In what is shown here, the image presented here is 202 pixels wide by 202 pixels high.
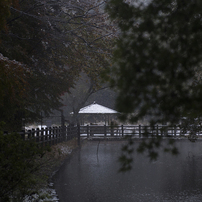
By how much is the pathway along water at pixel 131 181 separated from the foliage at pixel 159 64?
214 inches

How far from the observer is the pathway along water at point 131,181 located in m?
8.63

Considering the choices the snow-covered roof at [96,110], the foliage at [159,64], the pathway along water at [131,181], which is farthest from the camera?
the snow-covered roof at [96,110]

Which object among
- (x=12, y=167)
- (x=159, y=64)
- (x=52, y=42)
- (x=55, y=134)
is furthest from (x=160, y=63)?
(x=55, y=134)

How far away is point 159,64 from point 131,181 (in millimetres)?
8078

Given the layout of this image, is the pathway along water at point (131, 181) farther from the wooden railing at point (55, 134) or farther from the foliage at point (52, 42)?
the foliage at point (52, 42)

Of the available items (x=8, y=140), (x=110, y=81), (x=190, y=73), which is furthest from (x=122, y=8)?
(x=8, y=140)

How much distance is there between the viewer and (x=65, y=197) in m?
8.49

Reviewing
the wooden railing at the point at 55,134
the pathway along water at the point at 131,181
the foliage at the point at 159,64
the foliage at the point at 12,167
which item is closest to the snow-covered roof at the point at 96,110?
the wooden railing at the point at 55,134

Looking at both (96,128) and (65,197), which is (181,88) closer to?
(65,197)

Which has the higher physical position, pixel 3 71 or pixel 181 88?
pixel 3 71

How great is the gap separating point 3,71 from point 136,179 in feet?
20.5

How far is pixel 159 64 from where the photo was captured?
3.29 meters

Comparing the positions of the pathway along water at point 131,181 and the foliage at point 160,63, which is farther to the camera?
the pathway along water at point 131,181

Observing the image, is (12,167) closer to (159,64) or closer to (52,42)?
(159,64)
